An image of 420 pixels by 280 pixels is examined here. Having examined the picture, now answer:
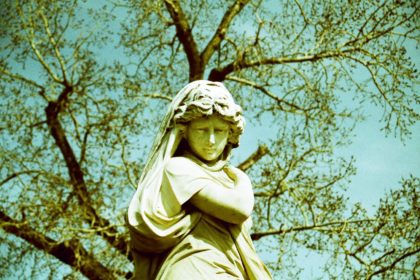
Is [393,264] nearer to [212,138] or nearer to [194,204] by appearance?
[212,138]

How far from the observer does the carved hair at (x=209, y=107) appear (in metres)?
4.16

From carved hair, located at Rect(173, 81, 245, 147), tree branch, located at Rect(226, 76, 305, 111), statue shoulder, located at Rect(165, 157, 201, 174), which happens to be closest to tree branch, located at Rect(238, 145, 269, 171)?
tree branch, located at Rect(226, 76, 305, 111)

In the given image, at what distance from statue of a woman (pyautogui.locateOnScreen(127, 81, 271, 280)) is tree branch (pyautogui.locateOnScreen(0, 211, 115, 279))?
8781mm

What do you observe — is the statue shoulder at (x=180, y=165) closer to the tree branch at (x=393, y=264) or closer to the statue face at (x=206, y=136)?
the statue face at (x=206, y=136)

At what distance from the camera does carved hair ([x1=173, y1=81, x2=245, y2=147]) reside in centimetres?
416

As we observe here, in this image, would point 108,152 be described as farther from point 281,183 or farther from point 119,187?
point 281,183

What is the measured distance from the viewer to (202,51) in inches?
592

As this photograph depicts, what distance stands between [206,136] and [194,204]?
0.43 metres

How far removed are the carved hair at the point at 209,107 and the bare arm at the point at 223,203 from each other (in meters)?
0.42

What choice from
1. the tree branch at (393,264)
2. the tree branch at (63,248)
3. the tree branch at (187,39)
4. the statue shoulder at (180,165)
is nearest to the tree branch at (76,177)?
the tree branch at (63,248)

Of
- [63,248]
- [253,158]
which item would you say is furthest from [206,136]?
[253,158]

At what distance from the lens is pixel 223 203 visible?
3.91m

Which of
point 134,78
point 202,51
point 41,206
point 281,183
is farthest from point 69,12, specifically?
point 281,183

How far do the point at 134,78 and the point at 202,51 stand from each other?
1.46 metres
